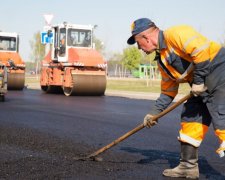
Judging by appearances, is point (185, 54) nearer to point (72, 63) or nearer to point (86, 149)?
point (86, 149)

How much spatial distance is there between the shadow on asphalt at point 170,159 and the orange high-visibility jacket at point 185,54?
1.01m

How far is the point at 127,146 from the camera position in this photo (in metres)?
6.65

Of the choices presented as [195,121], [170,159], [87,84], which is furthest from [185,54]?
[87,84]

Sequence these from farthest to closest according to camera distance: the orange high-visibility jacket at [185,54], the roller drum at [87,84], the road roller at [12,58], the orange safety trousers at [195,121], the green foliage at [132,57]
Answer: the green foliage at [132,57]
the road roller at [12,58]
the roller drum at [87,84]
the orange safety trousers at [195,121]
the orange high-visibility jacket at [185,54]

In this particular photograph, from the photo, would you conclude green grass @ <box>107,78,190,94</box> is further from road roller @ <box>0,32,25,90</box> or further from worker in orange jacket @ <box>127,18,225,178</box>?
worker in orange jacket @ <box>127,18,225,178</box>

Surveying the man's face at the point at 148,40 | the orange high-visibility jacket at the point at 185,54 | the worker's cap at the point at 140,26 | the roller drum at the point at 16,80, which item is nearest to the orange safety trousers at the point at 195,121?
the orange high-visibility jacket at the point at 185,54

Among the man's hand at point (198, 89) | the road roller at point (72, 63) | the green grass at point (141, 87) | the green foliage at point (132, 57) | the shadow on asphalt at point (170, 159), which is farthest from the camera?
the green foliage at point (132, 57)

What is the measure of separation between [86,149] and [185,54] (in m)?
2.39

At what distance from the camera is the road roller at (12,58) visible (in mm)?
21875

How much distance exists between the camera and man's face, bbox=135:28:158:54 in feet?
14.6

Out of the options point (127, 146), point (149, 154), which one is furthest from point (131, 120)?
point (149, 154)

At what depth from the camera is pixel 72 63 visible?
→ 725 inches

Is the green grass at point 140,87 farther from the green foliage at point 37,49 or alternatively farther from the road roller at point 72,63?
the green foliage at point 37,49

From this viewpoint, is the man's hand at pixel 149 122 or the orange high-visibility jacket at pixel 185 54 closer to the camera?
the orange high-visibility jacket at pixel 185 54
